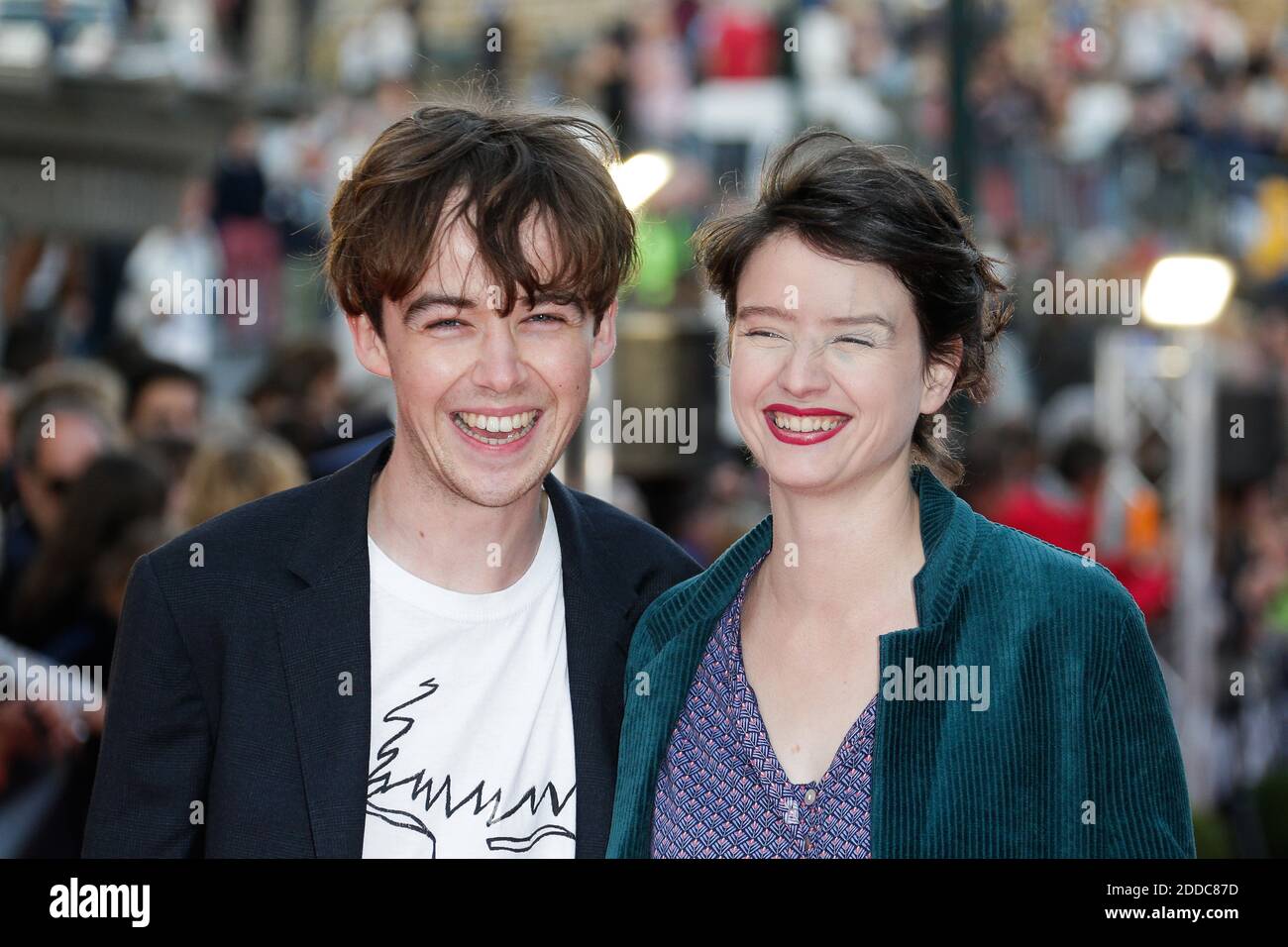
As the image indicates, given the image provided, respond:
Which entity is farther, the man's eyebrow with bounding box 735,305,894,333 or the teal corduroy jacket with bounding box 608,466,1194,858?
the man's eyebrow with bounding box 735,305,894,333

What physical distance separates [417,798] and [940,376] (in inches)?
38.9

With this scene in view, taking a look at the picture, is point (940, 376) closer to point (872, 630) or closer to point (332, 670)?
point (872, 630)

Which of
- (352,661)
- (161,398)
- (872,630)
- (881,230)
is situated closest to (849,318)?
(881,230)

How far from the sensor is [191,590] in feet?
7.96

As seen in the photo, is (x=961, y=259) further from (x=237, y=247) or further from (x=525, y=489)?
(x=237, y=247)

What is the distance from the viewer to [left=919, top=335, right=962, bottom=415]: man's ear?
2484 millimetres

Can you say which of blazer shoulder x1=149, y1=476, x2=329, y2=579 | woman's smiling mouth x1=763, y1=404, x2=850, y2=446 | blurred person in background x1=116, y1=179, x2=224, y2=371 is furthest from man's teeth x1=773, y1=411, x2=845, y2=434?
blurred person in background x1=116, y1=179, x2=224, y2=371

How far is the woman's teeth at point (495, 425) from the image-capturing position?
2.52 meters

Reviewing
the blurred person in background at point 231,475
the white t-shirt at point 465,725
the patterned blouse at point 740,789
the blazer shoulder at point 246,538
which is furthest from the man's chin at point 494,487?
the blurred person in background at point 231,475

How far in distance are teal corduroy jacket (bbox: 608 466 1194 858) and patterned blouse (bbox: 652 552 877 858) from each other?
0.06 m

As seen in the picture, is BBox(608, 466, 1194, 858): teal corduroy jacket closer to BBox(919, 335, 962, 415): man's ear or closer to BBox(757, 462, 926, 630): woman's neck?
BBox(757, 462, 926, 630): woman's neck

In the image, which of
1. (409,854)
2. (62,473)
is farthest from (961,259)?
(62,473)

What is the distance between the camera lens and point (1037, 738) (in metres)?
2.21

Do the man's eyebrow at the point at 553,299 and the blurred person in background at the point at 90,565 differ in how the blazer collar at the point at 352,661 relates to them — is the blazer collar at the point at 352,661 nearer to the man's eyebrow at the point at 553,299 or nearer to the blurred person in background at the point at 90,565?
the man's eyebrow at the point at 553,299
